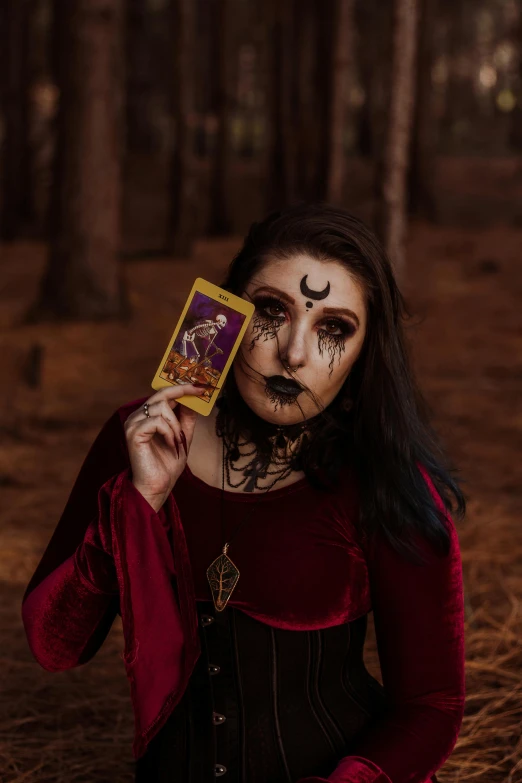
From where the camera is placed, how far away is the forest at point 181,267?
367cm

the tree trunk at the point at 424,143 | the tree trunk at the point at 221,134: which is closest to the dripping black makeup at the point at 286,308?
the tree trunk at the point at 221,134

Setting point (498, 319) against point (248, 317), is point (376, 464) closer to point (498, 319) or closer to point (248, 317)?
point (248, 317)

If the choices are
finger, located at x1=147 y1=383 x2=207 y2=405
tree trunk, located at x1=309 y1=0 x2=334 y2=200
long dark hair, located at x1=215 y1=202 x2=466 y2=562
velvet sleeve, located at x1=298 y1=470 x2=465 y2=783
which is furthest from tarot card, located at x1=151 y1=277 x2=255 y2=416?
tree trunk, located at x1=309 y1=0 x2=334 y2=200

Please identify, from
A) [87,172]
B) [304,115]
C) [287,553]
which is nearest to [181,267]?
[87,172]

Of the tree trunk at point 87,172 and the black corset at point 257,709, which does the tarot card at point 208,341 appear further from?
the tree trunk at point 87,172

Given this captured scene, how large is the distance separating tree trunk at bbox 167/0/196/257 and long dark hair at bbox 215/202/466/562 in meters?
11.1

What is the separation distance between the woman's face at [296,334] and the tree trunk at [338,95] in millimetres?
7428

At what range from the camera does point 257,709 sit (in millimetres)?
2133

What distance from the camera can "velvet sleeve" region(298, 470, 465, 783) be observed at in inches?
80.1

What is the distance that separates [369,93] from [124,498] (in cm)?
2350

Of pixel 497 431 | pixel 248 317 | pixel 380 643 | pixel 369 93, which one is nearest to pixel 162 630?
pixel 380 643

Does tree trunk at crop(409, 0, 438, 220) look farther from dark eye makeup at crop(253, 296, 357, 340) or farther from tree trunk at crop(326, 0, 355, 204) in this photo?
dark eye makeup at crop(253, 296, 357, 340)

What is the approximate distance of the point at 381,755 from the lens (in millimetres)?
2004

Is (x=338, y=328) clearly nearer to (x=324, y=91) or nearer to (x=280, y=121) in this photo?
(x=324, y=91)
